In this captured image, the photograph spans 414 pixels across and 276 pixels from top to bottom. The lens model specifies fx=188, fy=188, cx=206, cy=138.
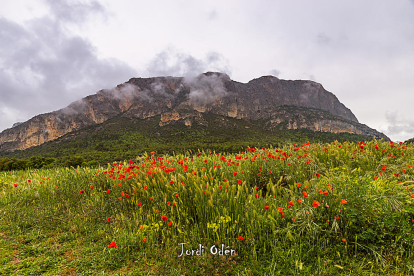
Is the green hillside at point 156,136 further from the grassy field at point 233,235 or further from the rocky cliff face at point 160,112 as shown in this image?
the grassy field at point 233,235

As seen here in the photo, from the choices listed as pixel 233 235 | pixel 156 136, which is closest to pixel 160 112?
pixel 156 136

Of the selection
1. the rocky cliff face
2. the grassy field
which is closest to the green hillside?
the rocky cliff face

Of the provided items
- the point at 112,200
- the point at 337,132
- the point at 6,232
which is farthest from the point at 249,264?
the point at 337,132

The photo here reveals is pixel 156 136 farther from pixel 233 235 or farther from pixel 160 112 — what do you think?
pixel 233 235

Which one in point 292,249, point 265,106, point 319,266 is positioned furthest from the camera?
point 265,106

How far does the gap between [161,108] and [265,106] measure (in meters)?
106

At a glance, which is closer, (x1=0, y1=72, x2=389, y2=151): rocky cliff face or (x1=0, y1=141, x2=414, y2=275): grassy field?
(x1=0, y1=141, x2=414, y2=275): grassy field

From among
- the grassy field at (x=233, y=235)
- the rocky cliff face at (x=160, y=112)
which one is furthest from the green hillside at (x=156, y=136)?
the grassy field at (x=233, y=235)

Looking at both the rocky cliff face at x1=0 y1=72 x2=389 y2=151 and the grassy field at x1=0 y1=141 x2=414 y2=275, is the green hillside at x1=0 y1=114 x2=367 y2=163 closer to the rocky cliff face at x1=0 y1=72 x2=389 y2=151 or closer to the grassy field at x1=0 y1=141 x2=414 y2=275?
the rocky cliff face at x1=0 y1=72 x2=389 y2=151

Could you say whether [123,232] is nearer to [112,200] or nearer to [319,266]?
[112,200]

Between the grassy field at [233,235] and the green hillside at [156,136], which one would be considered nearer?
the grassy field at [233,235]

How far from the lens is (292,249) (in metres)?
2.20

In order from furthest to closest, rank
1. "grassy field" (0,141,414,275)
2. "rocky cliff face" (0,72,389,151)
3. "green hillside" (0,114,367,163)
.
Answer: "rocky cliff face" (0,72,389,151), "green hillside" (0,114,367,163), "grassy field" (0,141,414,275)

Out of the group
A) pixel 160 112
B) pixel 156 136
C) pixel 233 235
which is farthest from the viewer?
pixel 160 112
